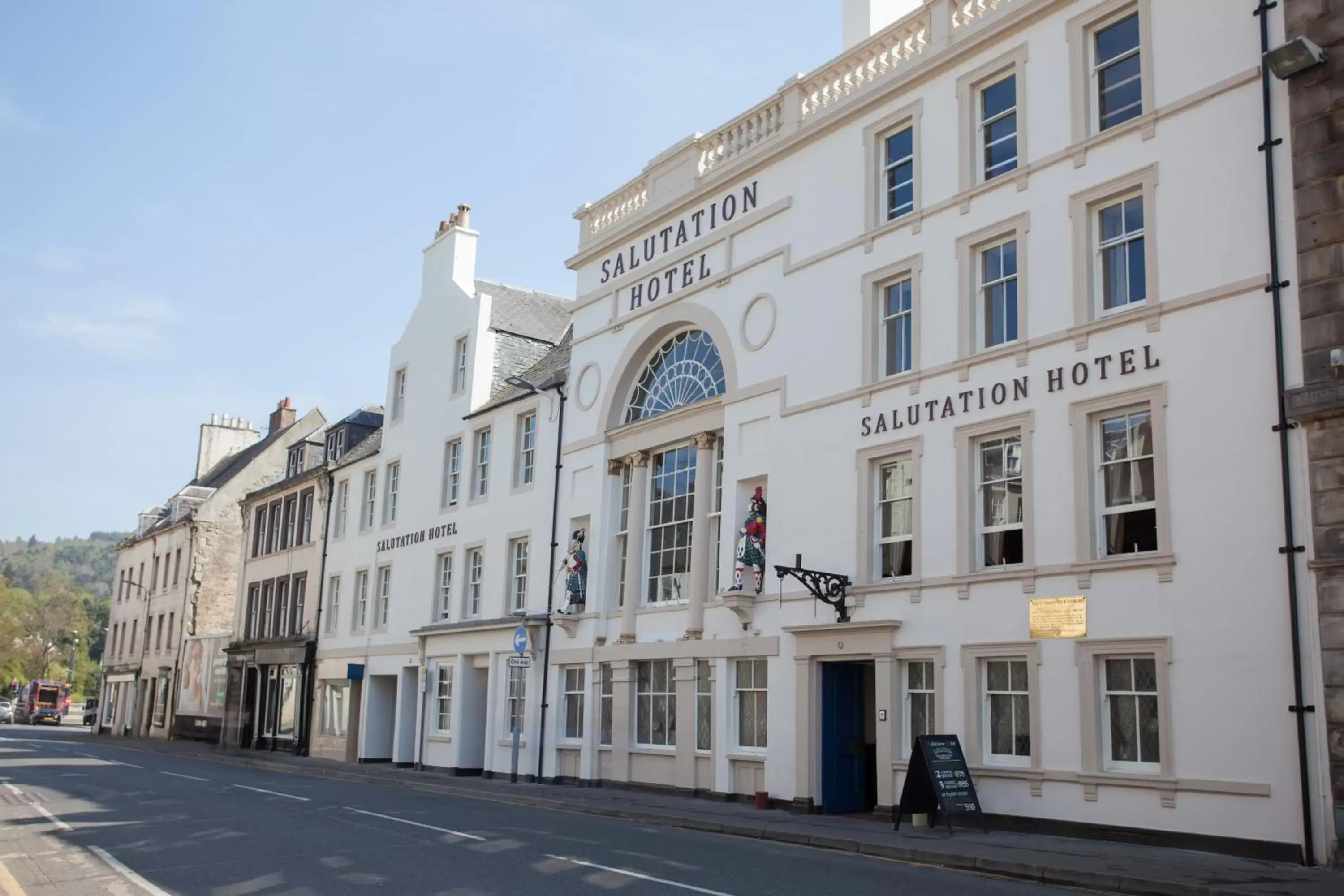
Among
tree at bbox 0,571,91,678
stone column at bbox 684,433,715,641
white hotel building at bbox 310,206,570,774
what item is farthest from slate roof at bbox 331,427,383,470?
tree at bbox 0,571,91,678

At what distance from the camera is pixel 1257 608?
Result: 13.9 m

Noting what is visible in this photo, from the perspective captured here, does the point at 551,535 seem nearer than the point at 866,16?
No

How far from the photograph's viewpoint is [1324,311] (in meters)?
13.7

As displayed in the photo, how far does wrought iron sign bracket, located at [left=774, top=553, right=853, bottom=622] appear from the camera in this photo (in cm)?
1928

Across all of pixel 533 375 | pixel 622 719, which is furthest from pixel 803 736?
pixel 533 375

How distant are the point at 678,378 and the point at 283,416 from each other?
3931 cm

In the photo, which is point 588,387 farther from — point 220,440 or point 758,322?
point 220,440

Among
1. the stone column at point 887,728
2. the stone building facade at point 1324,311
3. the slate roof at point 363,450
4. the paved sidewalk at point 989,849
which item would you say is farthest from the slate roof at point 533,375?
the stone building facade at point 1324,311

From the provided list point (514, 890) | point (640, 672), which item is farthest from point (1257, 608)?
point (640, 672)

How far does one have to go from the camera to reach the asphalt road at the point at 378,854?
10969 mm

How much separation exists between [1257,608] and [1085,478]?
9.34 feet

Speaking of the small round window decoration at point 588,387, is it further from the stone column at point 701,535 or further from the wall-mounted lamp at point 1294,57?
the wall-mounted lamp at point 1294,57

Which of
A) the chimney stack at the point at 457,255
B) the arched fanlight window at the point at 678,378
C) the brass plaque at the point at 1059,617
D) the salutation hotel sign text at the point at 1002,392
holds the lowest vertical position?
the brass plaque at the point at 1059,617

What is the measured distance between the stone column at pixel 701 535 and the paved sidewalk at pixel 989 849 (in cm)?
322
